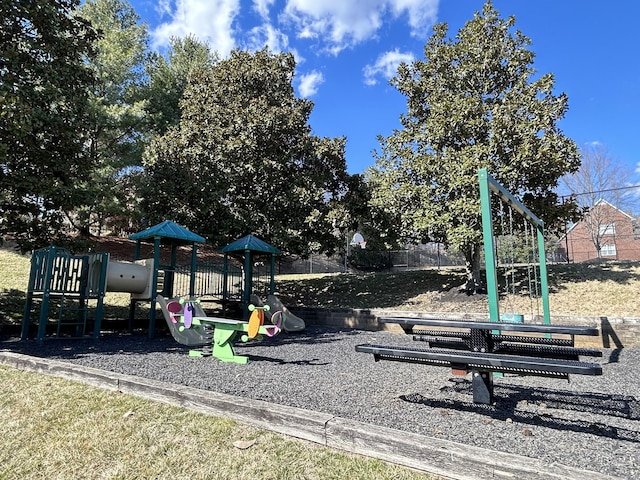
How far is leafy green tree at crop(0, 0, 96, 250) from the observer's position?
7.44 m

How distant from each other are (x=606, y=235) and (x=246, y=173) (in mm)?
24087

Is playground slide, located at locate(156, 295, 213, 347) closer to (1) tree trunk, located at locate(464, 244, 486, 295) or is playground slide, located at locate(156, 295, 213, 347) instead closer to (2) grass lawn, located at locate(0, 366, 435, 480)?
(2) grass lawn, located at locate(0, 366, 435, 480)

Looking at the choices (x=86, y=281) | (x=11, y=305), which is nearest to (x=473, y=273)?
(x=86, y=281)

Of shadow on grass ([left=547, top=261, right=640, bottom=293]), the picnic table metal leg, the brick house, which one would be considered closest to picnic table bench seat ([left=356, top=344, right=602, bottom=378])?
the picnic table metal leg

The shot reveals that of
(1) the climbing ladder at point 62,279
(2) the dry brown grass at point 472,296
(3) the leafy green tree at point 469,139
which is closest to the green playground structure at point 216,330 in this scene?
(1) the climbing ladder at point 62,279

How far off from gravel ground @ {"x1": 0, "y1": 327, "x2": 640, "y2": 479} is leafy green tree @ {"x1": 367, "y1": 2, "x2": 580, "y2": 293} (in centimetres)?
460

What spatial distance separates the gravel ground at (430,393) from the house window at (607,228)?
24698 millimetres

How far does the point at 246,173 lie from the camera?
11398 millimetres

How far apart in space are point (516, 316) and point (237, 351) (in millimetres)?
4390

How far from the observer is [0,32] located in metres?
7.71

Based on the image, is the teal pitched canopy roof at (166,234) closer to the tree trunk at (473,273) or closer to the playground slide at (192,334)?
the playground slide at (192,334)

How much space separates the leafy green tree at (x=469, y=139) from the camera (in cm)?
949

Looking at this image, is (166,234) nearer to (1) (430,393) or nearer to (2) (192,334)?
(2) (192,334)

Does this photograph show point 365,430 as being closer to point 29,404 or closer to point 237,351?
point 29,404
